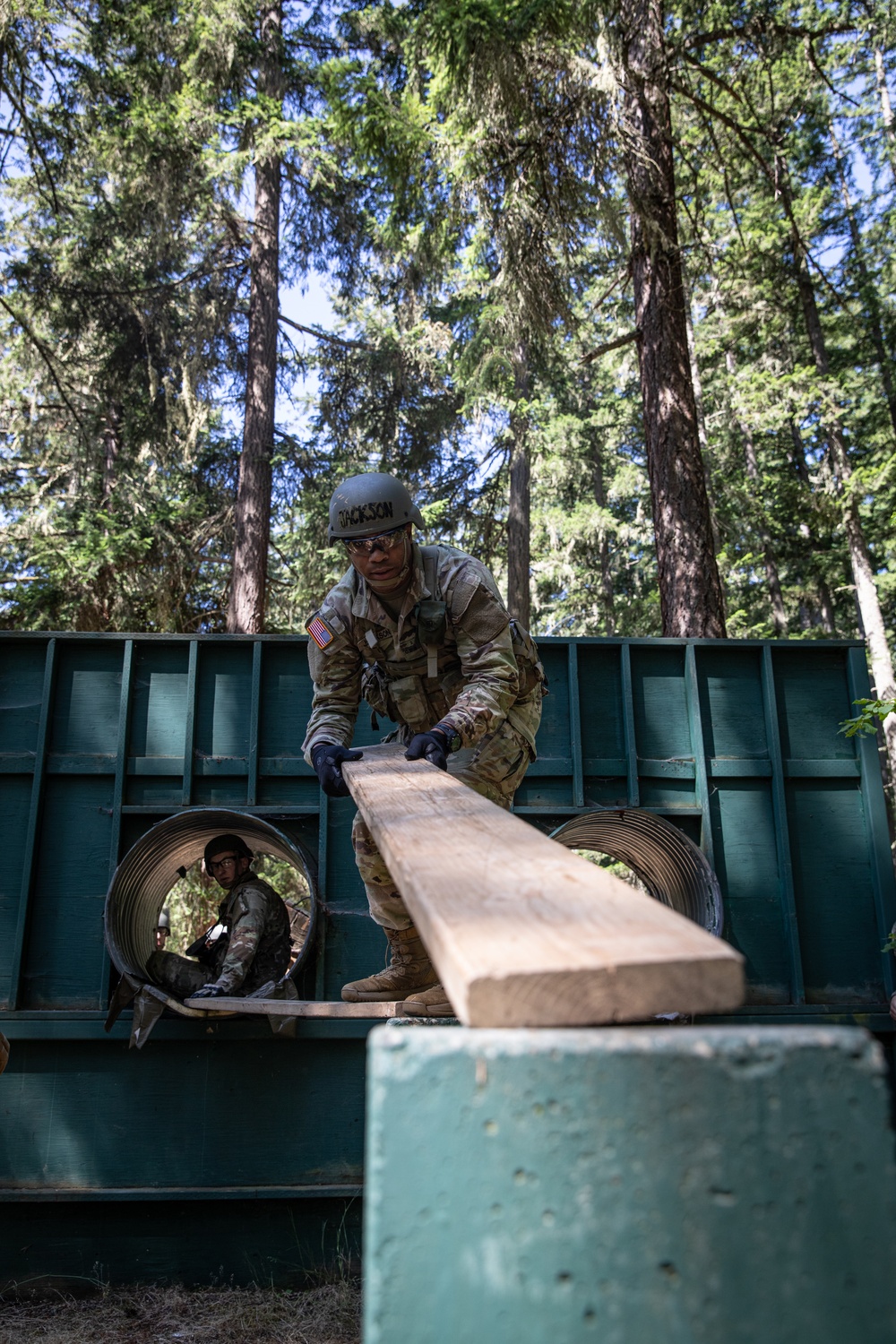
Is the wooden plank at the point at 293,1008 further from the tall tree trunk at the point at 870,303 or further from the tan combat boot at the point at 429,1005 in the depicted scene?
the tall tree trunk at the point at 870,303

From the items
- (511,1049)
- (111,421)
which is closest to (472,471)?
(111,421)

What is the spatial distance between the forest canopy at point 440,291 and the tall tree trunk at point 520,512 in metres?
0.06

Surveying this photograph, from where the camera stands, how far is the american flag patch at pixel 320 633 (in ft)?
14.5

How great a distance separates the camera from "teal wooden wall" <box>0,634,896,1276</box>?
577 centimetres

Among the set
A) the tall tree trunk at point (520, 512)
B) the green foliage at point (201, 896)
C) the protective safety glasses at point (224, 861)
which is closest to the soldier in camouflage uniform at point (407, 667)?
the protective safety glasses at point (224, 861)

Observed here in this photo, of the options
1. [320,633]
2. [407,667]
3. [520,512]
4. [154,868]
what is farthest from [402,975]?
[520,512]

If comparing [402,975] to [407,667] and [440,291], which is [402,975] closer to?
[407,667]

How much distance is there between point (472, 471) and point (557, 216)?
349 inches

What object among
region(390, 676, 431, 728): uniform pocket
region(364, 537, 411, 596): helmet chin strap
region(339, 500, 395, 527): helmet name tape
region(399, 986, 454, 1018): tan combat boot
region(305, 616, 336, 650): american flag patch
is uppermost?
region(339, 500, 395, 527): helmet name tape

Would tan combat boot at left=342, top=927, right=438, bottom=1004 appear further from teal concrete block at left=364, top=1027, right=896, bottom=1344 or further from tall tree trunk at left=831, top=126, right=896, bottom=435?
tall tree trunk at left=831, top=126, right=896, bottom=435

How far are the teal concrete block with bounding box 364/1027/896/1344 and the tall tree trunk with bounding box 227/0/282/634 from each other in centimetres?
1142

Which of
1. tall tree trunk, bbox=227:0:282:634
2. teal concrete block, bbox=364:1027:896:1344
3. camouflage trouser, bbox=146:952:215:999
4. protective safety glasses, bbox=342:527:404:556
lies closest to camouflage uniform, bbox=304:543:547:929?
protective safety glasses, bbox=342:527:404:556

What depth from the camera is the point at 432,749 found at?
3611 millimetres

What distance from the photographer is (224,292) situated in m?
15.6
